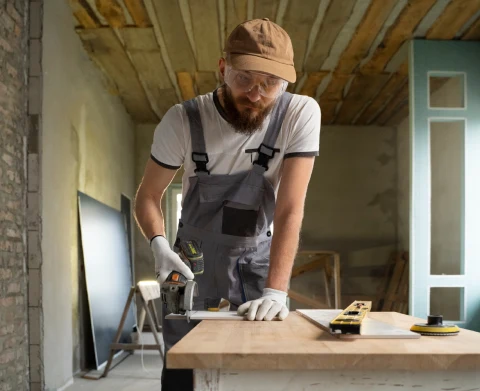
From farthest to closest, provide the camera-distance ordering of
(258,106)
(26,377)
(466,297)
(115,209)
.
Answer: (115,209)
(466,297)
(26,377)
(258,106)

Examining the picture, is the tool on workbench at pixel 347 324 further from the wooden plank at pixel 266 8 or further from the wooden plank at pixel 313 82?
the wooden plank at pixel 313 82

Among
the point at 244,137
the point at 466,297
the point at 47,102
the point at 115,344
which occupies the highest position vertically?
the point at 47,102

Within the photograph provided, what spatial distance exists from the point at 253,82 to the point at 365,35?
357 centimetres

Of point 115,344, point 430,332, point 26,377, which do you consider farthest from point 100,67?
point 430,332

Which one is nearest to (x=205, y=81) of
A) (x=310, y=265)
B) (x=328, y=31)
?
(x=328, y=31)

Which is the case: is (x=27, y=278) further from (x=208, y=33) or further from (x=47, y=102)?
(x=208, y=33)

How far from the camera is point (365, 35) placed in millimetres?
5074

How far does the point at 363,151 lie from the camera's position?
28.8ft

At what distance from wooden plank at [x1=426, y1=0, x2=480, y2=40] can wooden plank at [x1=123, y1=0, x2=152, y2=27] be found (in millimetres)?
2203

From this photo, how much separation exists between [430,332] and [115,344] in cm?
436

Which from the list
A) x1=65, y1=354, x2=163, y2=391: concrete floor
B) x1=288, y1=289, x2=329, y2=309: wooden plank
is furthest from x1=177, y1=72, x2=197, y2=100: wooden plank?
x1=65, y1=354, x2=163, y2=391: concrete floor

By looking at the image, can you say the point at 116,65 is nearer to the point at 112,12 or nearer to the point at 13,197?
the point at 112,12

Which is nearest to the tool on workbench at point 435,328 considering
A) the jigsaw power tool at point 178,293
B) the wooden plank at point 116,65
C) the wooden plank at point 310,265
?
the jigsaw power tool at point 178,293

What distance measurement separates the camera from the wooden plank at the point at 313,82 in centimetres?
623
